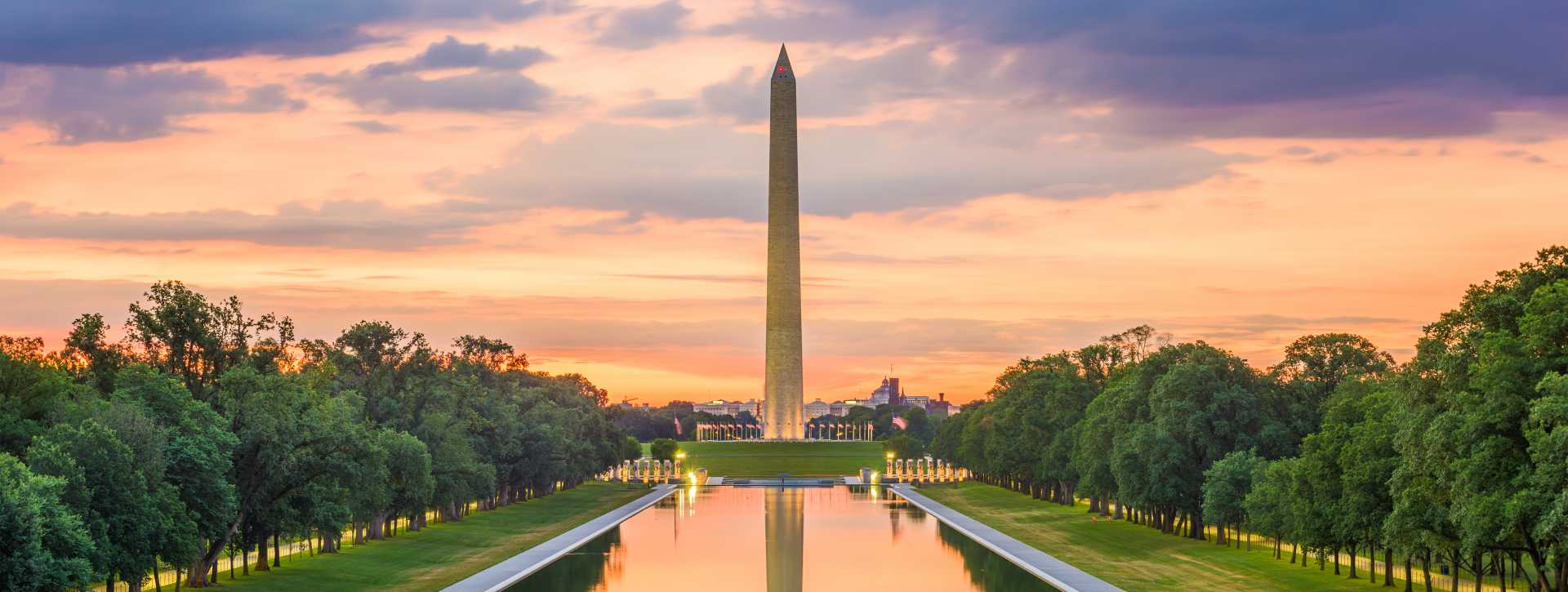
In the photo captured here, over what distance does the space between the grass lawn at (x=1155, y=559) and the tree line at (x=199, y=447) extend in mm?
23955

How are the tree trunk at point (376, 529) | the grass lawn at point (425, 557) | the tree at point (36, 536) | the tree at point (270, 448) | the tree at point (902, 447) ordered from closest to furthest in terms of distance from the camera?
the tree at point (36, 536) → the tree at point (270, 448) → the grass lawn at point (425, 557) → the tree trunk at point (376, 529) → the tree at point (902, 447)

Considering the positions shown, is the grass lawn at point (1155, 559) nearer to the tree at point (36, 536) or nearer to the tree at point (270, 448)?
the tree at point (270, 448)

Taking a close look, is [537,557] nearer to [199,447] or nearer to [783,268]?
[199,447]

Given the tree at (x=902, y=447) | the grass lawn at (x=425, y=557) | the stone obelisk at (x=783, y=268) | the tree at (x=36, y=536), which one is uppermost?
the stone obelisk at (x=783, y=268)

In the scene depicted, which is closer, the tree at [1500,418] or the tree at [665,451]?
the tree at [1500,418]

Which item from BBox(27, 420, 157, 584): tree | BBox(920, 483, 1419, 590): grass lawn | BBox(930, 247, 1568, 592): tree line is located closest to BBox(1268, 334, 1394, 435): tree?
BBox(930, 247, 1568, 592): tree line

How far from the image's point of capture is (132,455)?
36.0m

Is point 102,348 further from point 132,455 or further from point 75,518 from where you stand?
point 75,518

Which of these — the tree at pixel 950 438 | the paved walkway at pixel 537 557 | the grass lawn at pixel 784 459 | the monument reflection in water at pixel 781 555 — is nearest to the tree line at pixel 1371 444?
the monument reflection in water at pixel 781 555

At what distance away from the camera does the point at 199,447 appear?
131 feet

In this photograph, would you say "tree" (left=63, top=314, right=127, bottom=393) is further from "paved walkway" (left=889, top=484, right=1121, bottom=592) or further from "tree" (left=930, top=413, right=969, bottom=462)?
"tree" (left=930, top=413, right=969, bottom=462)

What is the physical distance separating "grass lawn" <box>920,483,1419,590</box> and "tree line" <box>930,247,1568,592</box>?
1.06 meters

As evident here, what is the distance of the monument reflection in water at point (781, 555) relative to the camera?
46.2 meters

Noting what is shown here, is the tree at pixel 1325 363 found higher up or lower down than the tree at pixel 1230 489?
higher up
